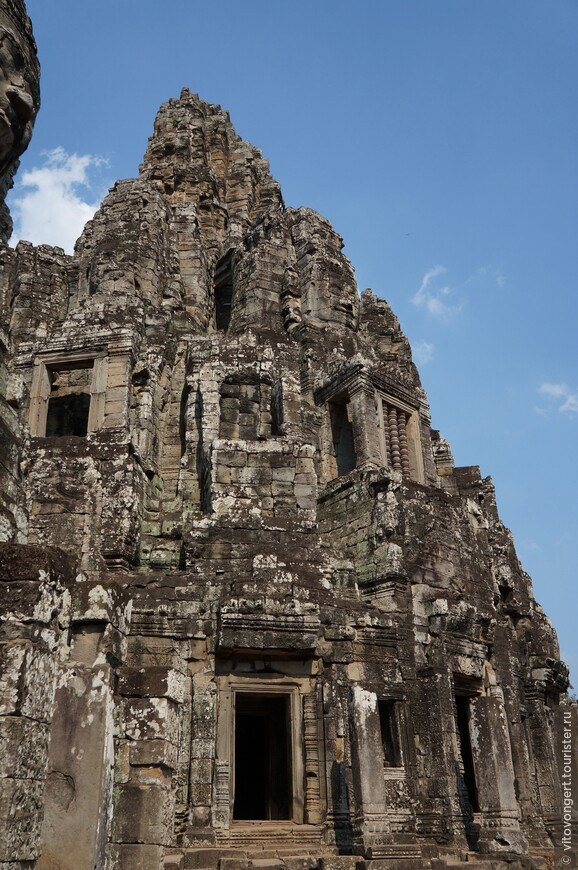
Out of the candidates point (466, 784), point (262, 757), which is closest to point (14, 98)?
point (466, 784)

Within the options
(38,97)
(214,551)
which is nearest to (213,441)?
(214,551)

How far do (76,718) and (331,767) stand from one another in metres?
8.05

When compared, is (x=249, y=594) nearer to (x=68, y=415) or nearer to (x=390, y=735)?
(x=390, y=735)

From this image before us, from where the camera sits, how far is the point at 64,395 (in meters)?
19.3

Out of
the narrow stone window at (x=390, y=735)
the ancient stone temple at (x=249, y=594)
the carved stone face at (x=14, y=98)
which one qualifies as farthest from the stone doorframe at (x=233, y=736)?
the carved stone face at (x=14, y=98)

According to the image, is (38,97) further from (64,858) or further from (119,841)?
(119,841)

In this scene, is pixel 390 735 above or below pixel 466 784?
above

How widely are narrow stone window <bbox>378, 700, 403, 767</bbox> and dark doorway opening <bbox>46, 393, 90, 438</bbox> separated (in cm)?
963

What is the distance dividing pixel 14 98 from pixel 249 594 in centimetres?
949

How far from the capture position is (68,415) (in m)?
19.2

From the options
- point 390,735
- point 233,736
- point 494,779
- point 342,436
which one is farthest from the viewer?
point 342,436

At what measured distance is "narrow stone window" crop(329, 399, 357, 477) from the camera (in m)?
19.1

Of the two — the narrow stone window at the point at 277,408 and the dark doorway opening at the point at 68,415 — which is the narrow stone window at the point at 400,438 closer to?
the narrow stone window at the point at 277,408

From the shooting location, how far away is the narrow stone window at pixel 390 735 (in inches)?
553
